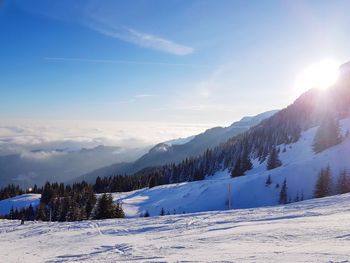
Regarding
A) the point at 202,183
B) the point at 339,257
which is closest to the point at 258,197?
the point at 202,183

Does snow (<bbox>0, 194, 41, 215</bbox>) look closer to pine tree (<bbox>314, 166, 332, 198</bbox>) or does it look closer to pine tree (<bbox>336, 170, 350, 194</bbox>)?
pine tree (<bbox>314, 166, 332, 198</bbox>)

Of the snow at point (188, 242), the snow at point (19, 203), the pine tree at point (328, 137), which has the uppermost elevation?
the pine tree at point (328, 137)

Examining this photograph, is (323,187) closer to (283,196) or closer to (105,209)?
(283,196)

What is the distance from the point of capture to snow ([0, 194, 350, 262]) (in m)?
14.6

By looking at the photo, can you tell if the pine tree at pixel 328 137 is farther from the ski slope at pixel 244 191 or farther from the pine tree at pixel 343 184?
the pine tree at pixel 343 184

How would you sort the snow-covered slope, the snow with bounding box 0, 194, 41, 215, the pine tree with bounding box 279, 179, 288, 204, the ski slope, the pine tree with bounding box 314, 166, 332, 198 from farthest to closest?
1. the snow with bounding box 0, 194, 41, 215
2. the snow-covered slope
3. the ski slope
4. the pine tree with bounding box 279, 179, 288, 204
5. the pine tree with bounding box 314, 166, 332, 198

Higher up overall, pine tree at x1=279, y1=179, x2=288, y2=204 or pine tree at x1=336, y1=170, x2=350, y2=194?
pine tree at x1=336, y1=170, x2=350, y2=194

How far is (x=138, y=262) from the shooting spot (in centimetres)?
1550

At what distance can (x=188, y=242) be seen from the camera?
786 inches

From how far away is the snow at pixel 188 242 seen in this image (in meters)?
14.6

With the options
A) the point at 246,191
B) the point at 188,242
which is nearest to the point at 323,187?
the point at 246,191

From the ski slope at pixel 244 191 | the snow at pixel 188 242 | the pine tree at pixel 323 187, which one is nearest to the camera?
the snow at pixel 188 242

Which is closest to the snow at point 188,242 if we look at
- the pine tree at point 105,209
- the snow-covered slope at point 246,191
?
the pine tree at point 105,209

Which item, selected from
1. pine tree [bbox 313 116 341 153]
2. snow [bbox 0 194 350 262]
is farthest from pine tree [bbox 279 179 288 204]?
snow [bbox 0 194 350 262]
